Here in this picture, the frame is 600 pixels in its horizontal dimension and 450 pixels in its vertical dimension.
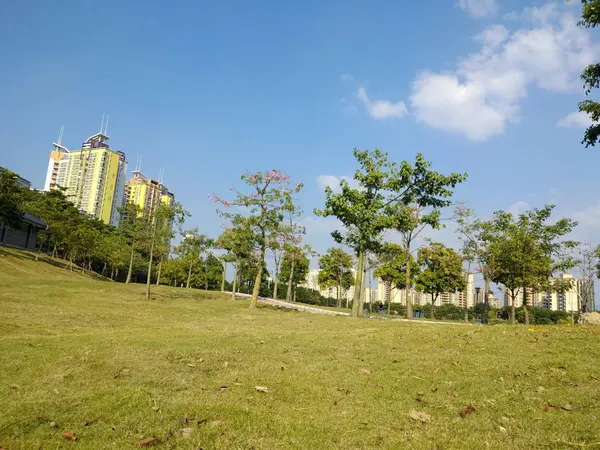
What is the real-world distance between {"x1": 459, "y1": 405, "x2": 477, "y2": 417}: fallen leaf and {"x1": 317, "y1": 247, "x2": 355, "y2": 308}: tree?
57461 millimetres

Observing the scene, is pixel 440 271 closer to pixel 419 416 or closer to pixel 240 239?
pixel 240 239

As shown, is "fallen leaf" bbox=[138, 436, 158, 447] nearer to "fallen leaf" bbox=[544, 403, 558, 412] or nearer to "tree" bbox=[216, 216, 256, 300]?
"fallen leaf" bbox=[544, 403, 558, 412]

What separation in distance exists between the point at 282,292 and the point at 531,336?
77681mm

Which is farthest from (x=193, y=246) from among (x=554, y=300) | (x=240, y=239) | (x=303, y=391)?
(x=554, y=300)

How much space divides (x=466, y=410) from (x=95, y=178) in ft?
453

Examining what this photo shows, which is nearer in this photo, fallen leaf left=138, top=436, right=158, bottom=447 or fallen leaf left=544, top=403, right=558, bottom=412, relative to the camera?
fallen leaf left=138, top=436, right=158, bottom=447

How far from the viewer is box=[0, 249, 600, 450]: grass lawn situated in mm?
4586

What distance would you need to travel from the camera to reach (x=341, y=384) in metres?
6.85

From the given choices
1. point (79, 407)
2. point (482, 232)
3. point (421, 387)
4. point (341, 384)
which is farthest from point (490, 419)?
point (482, 232)

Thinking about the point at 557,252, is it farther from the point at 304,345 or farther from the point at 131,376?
the point at 131,376

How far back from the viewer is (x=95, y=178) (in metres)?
126

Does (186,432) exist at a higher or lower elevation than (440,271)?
lower

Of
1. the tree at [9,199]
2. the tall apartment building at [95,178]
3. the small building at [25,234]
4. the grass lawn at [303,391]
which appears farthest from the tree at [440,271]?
the tall apartment building at [95,178]

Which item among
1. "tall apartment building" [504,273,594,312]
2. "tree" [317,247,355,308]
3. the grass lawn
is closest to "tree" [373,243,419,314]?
"tree" [317,247,355,308]
